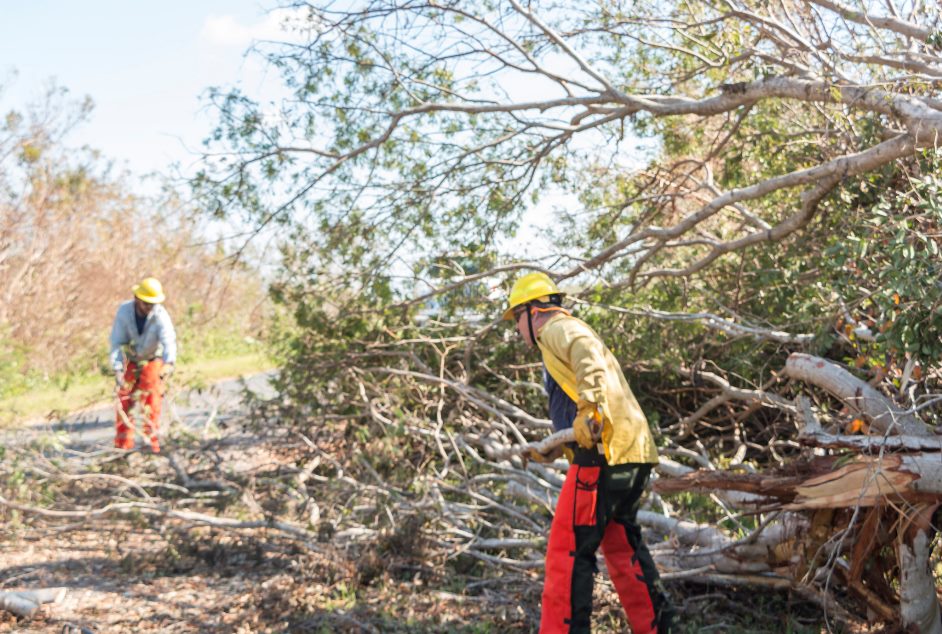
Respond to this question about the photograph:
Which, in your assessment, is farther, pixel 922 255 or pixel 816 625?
pixel 816 625

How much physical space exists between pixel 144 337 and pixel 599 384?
563 centimetres

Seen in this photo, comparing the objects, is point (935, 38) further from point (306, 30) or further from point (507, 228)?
point (306, 30)

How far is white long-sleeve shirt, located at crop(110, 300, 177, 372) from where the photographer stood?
852 centimetres

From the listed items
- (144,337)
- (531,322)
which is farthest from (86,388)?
(531,322)

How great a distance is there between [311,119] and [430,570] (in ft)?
12.2

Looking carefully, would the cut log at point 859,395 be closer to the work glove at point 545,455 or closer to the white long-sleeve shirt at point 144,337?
the work glove at point 545,455

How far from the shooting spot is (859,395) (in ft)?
15.9

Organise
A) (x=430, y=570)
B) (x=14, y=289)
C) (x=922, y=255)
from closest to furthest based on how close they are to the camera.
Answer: (x=922, y=255)
(x=430, y=570)
(x=14, y=289)

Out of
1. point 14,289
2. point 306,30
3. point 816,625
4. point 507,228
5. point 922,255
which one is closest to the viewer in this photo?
point 922,255

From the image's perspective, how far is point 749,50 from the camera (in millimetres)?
6742

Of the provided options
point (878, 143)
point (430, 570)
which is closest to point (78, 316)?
point (430, 570)

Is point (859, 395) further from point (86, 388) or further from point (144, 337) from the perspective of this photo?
point (86, 388)

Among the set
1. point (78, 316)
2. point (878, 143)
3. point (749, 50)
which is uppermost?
point (749, 50)

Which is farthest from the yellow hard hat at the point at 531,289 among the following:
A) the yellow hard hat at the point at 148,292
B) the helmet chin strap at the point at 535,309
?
the yellow hard hat at the point at 148,292
